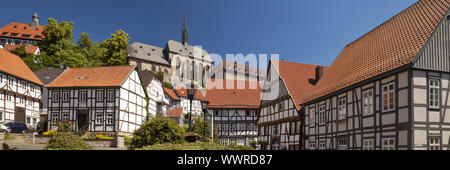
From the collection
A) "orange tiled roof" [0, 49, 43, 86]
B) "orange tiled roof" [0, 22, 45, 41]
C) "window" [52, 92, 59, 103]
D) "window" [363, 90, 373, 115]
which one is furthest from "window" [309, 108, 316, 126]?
"orange tiled roof" [0, 22, 45, 41]

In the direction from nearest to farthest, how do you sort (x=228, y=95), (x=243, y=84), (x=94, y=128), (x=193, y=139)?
(x=193, y=139)
(x=94, y=128)
(x=228, y=95)
(x=243, y=84)

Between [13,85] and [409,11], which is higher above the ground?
[409,11]

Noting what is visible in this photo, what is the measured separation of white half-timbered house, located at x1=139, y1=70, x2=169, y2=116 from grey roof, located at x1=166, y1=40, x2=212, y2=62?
61200mm

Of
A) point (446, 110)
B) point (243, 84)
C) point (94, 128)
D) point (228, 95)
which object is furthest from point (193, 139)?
point (243, 84)

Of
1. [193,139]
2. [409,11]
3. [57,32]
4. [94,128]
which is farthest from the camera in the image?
[57,32]

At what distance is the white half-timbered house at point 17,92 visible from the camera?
43.0m

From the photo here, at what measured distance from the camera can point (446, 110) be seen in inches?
694

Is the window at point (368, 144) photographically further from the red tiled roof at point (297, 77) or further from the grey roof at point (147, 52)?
the grey roof at point (147, 52)

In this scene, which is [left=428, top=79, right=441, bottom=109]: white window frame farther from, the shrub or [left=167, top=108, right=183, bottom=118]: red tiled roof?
[left=167, top=108, right=183, bottom=118]: red tiled roof

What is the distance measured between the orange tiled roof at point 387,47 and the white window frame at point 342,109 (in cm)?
78

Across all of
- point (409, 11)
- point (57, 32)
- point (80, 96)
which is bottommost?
point (80, 96)

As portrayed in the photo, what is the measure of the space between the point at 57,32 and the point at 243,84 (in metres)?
37.7

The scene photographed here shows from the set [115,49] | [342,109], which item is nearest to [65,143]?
[342,109]
